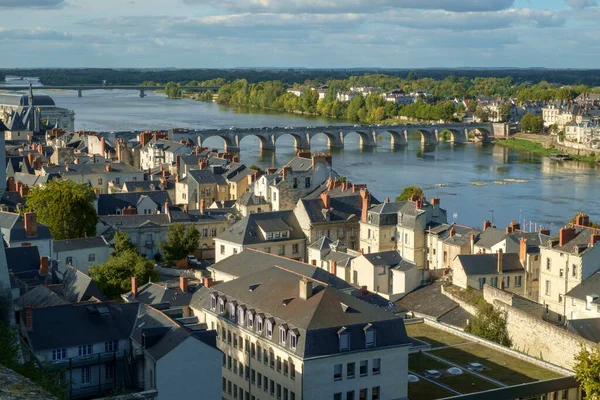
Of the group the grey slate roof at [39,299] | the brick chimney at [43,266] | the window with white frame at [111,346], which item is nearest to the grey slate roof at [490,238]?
the brick chimney at [43,266]

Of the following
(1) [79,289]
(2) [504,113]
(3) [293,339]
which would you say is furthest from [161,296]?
(2) [504,113]

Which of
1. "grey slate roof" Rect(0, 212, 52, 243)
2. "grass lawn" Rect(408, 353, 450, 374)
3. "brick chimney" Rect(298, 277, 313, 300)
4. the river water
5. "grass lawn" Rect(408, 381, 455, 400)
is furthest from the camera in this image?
the river water

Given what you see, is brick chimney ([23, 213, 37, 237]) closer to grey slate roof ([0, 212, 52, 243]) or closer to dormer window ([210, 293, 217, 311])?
grey slate roof ([0, 212, 52, 243])

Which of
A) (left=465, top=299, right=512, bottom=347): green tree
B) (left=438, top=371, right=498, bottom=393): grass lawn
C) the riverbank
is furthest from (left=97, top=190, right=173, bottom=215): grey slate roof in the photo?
the riverbank

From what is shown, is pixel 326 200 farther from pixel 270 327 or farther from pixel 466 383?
pixel 270 327

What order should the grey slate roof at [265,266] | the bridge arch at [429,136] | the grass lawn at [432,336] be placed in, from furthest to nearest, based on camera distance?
1. the bridge arch at [429,136]
2. the grey slate roof at [265,266]
3. the grass lawn at [432,336]

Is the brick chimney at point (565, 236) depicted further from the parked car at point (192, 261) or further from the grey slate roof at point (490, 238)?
the parked car at point (192, 261)
